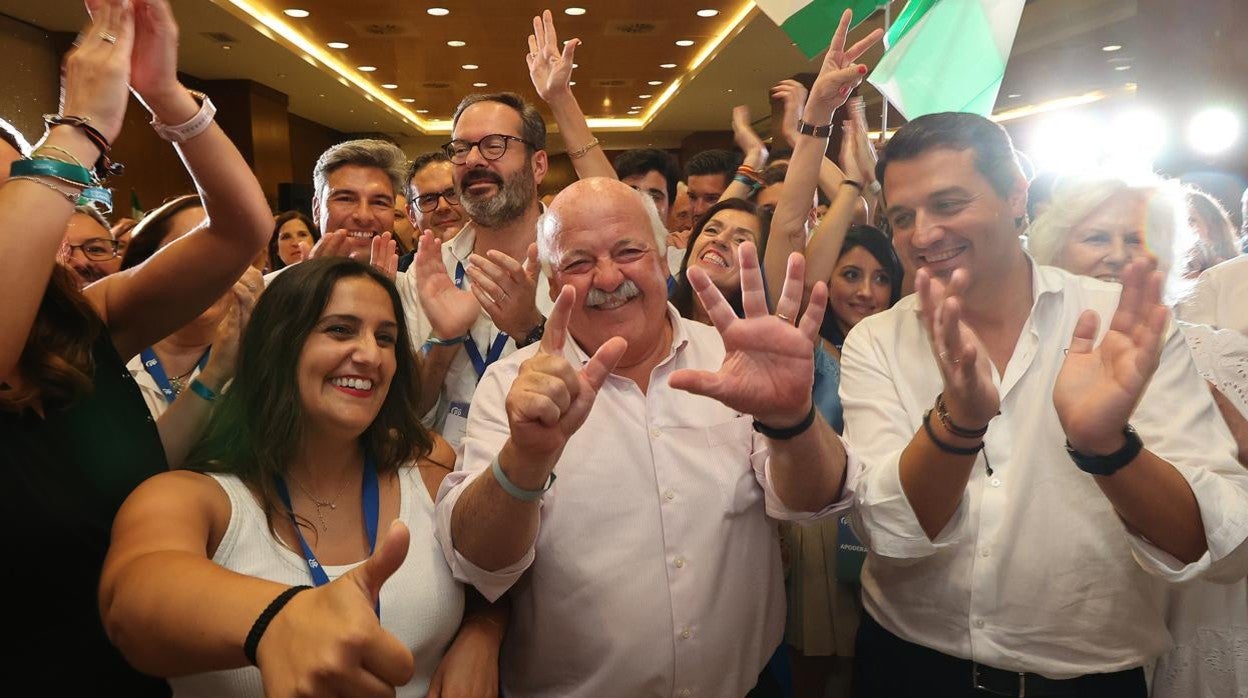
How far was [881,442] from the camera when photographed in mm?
1539

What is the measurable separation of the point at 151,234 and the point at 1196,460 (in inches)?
108

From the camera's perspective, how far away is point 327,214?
9.84 ft

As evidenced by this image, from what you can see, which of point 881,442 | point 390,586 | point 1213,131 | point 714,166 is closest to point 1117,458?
point 881,442

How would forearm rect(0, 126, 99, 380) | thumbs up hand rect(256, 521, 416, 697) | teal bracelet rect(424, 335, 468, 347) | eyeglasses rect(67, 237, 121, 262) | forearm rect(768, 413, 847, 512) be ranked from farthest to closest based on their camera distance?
eyeglasses rect(67, 237, 121, 262)
teal bracelet rect(424, 335, 468, 347)
forearm rect(768, 413, 847, 512)
forearm rect(0, 126, 99, 380)
thumbs up hand rect(256, 521, 416, 697)

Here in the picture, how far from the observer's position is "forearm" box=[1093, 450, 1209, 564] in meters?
1.30

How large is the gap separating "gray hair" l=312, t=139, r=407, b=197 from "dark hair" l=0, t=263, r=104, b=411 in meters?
1.66

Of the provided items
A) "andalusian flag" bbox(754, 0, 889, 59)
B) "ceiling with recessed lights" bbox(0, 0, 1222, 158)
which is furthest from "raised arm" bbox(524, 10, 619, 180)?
"ceiling with recessed lights" bbox(0, 0, 1222, 158)

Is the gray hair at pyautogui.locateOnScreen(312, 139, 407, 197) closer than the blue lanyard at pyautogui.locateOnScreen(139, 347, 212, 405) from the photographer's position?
No

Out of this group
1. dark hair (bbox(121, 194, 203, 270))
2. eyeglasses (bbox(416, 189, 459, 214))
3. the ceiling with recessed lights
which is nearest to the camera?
dark hair (bbox(121, 194, 203, 270))

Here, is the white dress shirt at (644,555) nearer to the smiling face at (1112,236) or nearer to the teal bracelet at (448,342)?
the teal bracelet at (448,342)

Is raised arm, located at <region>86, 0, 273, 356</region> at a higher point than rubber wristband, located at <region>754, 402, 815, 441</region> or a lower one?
higher

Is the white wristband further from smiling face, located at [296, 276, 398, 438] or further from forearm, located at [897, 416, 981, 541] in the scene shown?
forearm, located at [897, 416, 981, 541]

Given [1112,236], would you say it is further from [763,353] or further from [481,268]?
[481,268]

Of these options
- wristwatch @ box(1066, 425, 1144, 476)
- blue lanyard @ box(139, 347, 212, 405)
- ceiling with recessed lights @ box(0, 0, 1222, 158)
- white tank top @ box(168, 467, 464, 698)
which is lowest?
white tank top @ box(168, 467, 464, 698)
